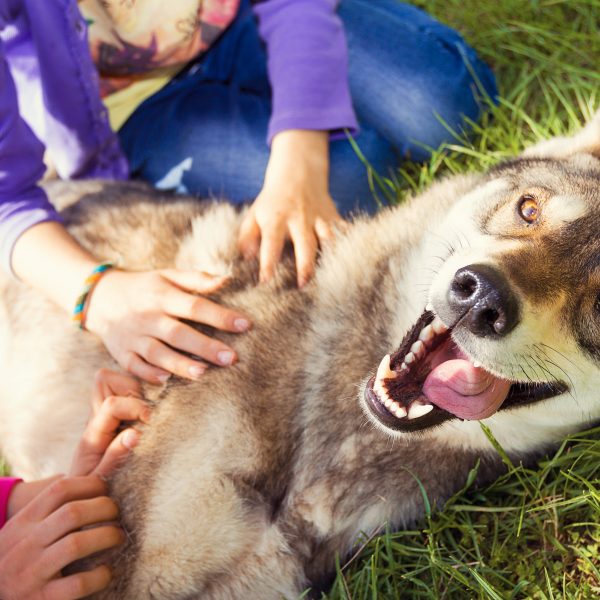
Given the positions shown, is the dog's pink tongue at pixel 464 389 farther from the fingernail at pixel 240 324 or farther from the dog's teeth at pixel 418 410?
the fingernail at pixel 240 324

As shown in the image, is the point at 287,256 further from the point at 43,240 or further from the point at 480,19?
the point at 480,19

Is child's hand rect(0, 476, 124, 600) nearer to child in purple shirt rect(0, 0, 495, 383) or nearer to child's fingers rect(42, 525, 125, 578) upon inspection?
child's fingers rect(42, 525, 125, 578)

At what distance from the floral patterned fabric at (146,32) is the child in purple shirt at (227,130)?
0.21 ft

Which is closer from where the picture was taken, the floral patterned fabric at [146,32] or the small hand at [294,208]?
the small hand at [294,208]

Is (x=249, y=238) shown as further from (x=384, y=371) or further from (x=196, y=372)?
(x=384, y=371)

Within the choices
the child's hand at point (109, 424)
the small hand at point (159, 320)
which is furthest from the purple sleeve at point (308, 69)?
the child's hand at point (109, 424)

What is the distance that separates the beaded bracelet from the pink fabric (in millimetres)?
537

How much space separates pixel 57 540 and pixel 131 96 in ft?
6.34

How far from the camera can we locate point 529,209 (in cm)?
195

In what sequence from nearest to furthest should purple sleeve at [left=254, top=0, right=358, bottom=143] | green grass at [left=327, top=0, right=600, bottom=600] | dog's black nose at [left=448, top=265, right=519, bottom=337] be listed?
dog's black nose at [left=448, top=265, right=519, bottom=337] → green grass at [left=327, top=0, right=600, bottom=600] → purple sleeve at [left=254, top=0, right=358, bottom=143]

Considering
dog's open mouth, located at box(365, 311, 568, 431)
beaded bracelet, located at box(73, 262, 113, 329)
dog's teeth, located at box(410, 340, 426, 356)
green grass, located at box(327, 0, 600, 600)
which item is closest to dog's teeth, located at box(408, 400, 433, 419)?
dog's open mouth, located at box(365, 311, 568, 431)

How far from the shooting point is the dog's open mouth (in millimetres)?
1870

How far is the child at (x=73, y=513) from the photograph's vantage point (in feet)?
6.27

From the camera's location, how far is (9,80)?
2.36 meters
